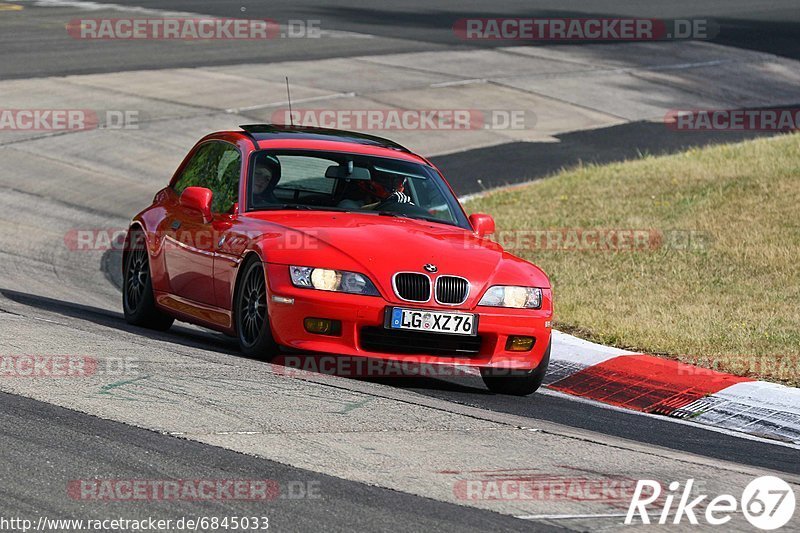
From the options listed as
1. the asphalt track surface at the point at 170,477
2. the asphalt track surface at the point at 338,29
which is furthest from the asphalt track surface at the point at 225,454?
the asphalt track surface at the point at 338,29

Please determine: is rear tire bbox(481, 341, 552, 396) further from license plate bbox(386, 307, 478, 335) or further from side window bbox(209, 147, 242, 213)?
side window bbox(209, 147, 242, 213)

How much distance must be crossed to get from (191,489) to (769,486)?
2.56 m

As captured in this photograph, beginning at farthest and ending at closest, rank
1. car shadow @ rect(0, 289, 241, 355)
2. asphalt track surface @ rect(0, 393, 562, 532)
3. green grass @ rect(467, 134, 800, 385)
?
green grass @ rect(467, 134, 800, 385), car shadow @ rect(0, 289, 241, 355), asphalt track surface @ rect(0, 393, 562, 532)

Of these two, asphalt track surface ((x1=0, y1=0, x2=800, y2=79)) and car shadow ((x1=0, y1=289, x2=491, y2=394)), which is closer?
car shadow ((x1=0, y1=289, x2=491, y2=394))

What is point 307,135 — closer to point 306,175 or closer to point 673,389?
point 306,175

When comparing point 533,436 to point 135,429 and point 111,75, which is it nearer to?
point 135,429

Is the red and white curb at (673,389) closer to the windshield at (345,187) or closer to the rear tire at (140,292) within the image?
the windshield at (345,187)

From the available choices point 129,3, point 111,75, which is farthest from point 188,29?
point 111,75

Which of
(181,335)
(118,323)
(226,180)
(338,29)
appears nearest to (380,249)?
(226,180)

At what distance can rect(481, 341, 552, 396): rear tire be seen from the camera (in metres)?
8.94

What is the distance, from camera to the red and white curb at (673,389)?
860cm

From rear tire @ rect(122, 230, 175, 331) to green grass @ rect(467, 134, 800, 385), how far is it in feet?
10.2

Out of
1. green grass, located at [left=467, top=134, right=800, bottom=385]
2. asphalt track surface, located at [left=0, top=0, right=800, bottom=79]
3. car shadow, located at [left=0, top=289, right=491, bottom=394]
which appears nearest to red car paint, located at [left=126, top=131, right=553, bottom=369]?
car shadow, located at [left=0, top=289, right=491, bottom=394]

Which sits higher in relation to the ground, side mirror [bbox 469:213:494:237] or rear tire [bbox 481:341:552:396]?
side mirror [bbox 469:213:494:237]
